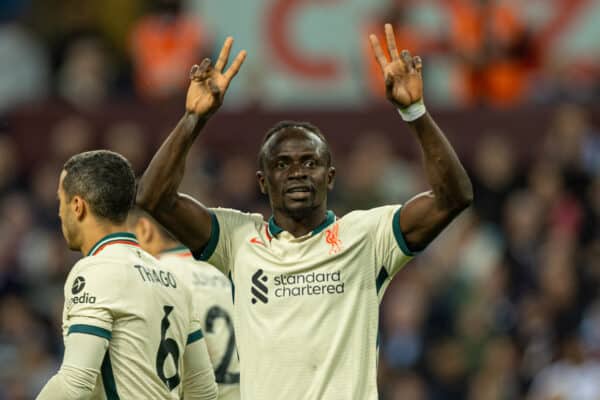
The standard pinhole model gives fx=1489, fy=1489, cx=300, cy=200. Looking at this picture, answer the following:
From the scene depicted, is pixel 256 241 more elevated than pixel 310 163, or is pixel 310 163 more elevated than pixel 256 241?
pixel 310 163

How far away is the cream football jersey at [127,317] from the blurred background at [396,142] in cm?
561

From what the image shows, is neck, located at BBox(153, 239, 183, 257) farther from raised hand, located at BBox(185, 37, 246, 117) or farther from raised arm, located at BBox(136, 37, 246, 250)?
raised hand, located at BBox(185, 37, 246, 117)

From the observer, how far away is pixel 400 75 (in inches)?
258

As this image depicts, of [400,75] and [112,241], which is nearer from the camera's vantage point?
[400,75]

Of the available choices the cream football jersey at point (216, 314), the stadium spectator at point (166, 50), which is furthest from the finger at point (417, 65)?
the stadium spectator at point (166, 50)

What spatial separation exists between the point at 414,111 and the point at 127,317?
156 cm

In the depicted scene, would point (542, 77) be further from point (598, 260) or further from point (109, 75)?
point (109, 75)

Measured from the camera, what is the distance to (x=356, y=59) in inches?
604

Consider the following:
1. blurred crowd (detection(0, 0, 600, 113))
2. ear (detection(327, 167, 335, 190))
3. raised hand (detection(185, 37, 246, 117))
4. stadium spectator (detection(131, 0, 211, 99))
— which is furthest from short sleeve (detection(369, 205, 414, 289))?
stadium spectator (detection(131, 0, 211, 99))

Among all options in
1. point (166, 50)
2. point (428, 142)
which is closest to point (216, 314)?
point (428, 142)

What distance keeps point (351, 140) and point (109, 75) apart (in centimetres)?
307

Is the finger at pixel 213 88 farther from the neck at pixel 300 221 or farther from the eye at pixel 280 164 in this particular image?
the neck at pixel 300 221

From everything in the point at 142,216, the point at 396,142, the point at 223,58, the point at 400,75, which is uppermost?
the point at 223,58

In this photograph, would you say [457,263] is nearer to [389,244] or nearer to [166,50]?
[166,50]
